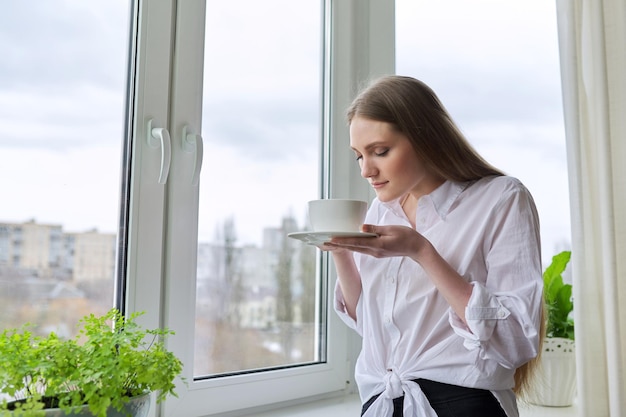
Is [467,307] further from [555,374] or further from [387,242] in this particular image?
[555,374]

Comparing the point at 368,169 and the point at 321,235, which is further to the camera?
the point at 368,169

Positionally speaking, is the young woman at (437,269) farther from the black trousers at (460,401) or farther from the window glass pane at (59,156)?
the window glass pane at (59,156)

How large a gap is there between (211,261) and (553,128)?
119 centimetres

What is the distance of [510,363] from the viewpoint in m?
1.00

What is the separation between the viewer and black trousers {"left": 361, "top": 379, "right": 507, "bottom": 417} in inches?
41.5

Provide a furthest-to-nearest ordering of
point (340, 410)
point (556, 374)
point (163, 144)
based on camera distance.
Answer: point (556, 374)
point (340, 410)
point (163, 144)

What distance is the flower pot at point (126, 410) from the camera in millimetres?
823

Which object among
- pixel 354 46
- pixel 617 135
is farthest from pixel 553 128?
pixel 354 46

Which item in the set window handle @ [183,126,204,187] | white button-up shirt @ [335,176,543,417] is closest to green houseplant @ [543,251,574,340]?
white button-up shirt @ [335,176,543,417]

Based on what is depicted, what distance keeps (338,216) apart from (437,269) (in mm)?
185

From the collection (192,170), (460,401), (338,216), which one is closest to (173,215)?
(192,170)

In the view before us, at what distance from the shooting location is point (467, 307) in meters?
0.99

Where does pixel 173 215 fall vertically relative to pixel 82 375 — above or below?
above

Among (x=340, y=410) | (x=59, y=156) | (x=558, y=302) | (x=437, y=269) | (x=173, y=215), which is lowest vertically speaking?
(x=340, y=410)
